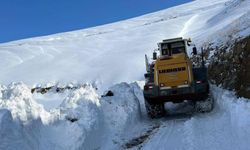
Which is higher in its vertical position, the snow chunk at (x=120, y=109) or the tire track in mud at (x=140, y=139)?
the snow chunk at (x=120, y=109)

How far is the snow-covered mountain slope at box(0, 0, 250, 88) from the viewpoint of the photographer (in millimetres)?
33894

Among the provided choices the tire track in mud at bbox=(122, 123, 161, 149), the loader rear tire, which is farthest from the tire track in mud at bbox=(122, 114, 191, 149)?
the loader rear tire

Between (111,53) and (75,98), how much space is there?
30425mm

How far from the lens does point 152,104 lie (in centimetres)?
1686

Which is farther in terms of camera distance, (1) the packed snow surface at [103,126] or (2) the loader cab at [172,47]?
(2) the loader cab at [172,47]

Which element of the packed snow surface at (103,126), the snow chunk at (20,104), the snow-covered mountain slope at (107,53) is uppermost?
the snow-covered mountain slope at (107,53)

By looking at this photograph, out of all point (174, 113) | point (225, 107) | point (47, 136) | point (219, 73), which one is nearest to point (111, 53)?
point (219, 73)

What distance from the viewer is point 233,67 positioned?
63.7ft

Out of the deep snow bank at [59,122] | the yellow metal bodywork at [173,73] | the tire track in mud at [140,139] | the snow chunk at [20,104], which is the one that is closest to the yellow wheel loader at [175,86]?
the yellow metal bodywork at [173,73]

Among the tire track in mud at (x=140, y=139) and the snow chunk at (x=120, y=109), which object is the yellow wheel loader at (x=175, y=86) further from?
the tire track in mud at (x=140, y=139)

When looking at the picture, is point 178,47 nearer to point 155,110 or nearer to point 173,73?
point 173,73

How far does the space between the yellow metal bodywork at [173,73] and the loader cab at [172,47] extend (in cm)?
183

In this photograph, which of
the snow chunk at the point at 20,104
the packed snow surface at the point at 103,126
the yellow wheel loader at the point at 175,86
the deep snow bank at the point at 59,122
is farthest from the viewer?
the yellow wheel loader at the point at 175,86

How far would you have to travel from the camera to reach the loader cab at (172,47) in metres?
18.4
